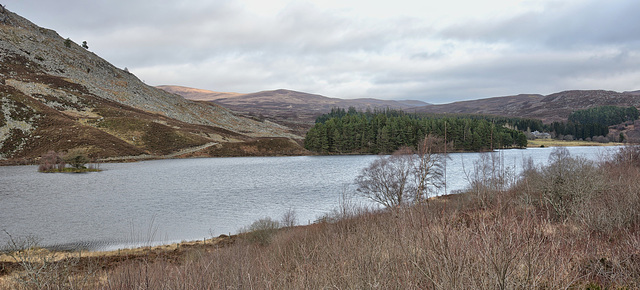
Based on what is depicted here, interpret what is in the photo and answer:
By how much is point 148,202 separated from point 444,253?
33.6 metres

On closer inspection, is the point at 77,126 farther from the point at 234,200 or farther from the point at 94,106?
the point at 234,200

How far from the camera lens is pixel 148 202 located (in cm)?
3222

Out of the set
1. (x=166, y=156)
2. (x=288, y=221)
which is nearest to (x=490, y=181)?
(x=288, y=221)

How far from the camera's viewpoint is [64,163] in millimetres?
51312

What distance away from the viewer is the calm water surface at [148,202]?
22.5 m

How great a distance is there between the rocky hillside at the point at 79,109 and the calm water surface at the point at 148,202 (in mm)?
15421

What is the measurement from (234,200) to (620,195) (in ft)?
95.6

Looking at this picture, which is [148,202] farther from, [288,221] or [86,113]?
[86,113]

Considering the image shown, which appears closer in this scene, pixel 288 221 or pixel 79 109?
pixel 288 221

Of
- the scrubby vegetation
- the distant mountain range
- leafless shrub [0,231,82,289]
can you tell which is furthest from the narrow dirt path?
leafless shrub [0,231,82,289]

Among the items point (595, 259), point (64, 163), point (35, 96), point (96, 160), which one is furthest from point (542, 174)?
point (35, 96)

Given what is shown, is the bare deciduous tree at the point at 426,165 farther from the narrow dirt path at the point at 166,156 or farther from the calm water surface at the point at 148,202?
the narrow dirt path at the point at 166,156

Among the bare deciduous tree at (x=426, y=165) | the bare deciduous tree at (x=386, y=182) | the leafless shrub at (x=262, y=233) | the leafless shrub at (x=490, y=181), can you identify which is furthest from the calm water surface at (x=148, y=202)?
the leafless shrub at (x=262, y=233)

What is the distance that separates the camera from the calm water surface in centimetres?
2247
